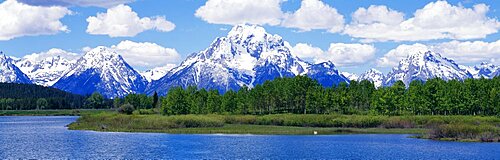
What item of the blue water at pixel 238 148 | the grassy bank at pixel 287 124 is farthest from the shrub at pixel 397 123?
the blue water at pixel 238 148

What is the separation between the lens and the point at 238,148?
309ft

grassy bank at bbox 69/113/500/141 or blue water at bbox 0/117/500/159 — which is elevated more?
grassy bank at bbox 69/113/500/141

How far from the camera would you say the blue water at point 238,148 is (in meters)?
84.5

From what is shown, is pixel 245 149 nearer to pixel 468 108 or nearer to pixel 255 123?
pixel 255 123

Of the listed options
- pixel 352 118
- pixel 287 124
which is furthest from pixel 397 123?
pixel 287 124

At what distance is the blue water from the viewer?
8450 centimetres

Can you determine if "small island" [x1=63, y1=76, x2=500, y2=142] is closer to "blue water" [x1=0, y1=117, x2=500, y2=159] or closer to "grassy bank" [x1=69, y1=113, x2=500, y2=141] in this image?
"grassy bank" [x1=69, y1=113, x2=500, y2=141]

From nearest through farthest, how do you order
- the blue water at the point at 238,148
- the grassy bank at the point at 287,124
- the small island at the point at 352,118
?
the blue water at the point at 238,148 < the small island at the point at 352,118 < the grassy bank at the point at 287,124

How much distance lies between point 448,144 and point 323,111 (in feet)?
312

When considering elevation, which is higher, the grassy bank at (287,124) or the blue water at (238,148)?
the grassy bank at (287,124)

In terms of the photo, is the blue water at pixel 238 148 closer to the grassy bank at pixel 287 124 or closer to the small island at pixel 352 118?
the small island at pixel 352 118

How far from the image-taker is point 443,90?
171 meters

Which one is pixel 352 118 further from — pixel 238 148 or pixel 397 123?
pixel 238 148

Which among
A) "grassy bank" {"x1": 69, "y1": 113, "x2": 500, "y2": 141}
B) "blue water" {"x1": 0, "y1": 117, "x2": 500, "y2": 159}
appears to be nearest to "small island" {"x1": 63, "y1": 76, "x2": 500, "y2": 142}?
"grassy bank" {"x1": 69, "y1": 113, "x2": 500, "y2": 141}
